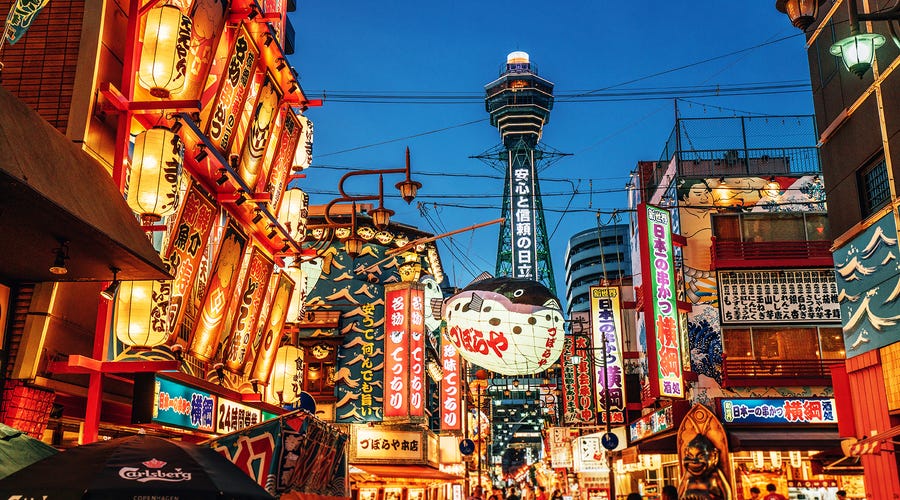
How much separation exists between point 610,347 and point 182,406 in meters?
24.7

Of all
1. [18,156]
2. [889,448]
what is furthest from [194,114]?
[889,448]

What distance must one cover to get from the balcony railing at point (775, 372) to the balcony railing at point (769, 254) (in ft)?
10.6

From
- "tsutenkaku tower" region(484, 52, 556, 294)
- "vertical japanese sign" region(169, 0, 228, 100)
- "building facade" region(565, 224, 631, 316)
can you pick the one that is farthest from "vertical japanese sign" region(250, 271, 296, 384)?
"building facade" region(565, 224, 631, 316)

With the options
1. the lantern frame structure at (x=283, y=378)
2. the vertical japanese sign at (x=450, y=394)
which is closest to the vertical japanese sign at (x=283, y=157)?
the lantern frame structure at (x=283, y=378)

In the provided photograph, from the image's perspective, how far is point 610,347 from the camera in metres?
34.5

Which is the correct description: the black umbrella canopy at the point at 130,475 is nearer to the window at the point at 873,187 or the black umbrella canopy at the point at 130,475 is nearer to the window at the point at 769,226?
the window at the point at 873,187

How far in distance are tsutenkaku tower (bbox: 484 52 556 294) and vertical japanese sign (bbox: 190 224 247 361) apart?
67.7m

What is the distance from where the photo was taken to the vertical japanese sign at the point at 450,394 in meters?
35.2

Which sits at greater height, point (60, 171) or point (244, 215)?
point (244, 215)

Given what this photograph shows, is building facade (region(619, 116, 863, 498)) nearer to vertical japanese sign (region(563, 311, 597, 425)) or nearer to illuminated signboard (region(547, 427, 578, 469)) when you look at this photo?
vertical japanese sign (region(563, 311, 597, 425))

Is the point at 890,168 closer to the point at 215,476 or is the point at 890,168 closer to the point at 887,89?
the point at 887,89

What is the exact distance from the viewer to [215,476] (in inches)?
249

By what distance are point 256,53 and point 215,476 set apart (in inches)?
417

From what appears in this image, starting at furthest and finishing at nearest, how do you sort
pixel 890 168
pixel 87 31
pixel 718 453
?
pixel 718 453 → pixel 890 168 → pixel 87 31
